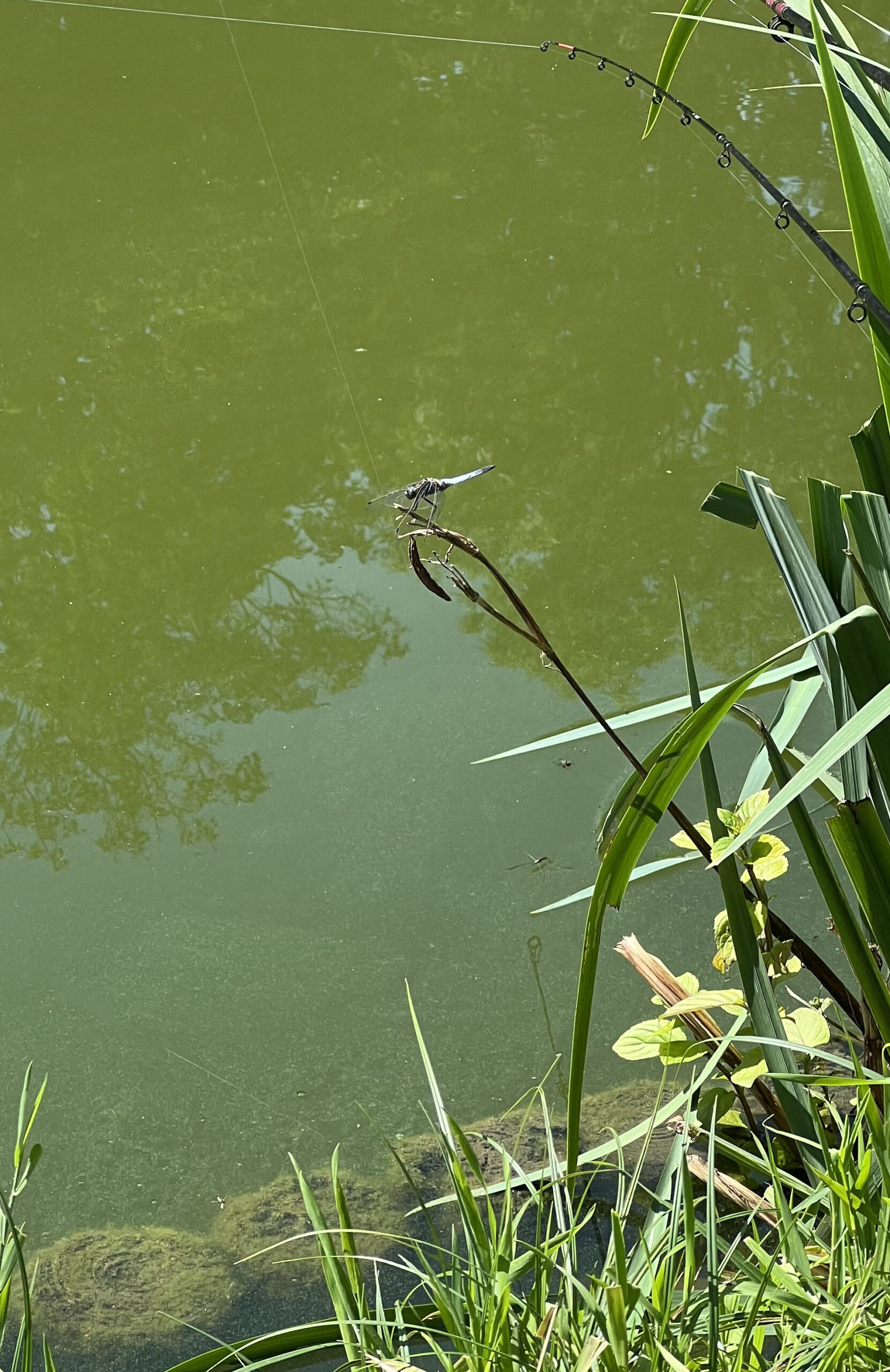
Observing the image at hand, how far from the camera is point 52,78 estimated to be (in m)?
4.49

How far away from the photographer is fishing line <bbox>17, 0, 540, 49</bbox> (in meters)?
4.37

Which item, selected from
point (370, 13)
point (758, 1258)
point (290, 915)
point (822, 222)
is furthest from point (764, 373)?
point (370, 13)

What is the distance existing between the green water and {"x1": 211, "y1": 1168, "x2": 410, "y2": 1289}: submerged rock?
3 cm

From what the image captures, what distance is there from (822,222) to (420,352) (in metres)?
1.15

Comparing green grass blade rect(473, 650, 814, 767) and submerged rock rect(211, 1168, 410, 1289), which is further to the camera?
submerged rock rect(211, 1168, 410, 1289)

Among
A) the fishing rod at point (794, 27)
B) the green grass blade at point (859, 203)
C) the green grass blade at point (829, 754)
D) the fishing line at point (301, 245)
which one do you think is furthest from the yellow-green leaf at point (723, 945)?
the fishing line at point (301, 245)

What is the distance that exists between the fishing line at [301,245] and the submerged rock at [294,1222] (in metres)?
1.51

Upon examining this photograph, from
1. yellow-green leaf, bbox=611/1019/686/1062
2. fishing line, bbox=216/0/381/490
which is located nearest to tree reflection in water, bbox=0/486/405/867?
fishing line, bbox=216/0/381/490

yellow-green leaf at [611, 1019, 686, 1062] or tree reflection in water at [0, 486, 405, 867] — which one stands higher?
tree reflection in water at [0, 486, 405, 867]

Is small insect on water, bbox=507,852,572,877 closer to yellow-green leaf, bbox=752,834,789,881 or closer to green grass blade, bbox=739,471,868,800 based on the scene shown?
yellow-green leaf, bbox=752,834,789,881

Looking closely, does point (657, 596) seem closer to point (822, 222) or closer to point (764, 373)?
point (764, 373)

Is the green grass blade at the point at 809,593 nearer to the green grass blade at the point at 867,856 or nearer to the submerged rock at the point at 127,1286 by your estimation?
the green grass blade at the point at 867,856

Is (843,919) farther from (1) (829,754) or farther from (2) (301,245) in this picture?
(2) (301,245)

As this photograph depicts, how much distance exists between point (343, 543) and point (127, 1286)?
146 centimetres
